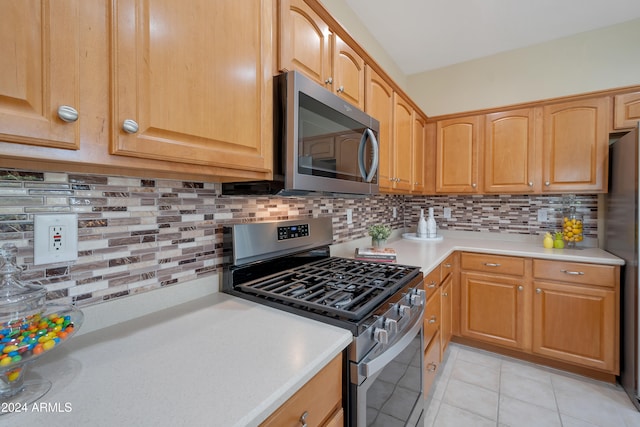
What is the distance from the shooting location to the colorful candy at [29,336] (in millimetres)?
521

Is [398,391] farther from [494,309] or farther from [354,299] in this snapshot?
[494,309]

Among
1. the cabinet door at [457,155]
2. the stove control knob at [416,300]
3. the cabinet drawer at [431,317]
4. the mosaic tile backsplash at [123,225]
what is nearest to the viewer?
the mosaic tile backsplash at [123,225]

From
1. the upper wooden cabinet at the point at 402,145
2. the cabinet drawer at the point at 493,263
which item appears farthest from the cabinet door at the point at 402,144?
the cabinet drawer at the point at 493,263

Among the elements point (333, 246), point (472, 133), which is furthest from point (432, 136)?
point (333, 246)

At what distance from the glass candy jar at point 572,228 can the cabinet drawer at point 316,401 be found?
99.5 inches

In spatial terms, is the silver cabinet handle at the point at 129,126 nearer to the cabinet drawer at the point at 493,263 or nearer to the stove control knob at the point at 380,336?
the stove control knob at the point at 380,336

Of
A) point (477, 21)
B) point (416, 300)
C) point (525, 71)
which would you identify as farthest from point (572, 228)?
point (416, 300)

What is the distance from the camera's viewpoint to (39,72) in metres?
0.51

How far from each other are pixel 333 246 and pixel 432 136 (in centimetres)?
170

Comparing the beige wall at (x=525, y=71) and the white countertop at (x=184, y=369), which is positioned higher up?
the beige wall at (x=525, y=71)

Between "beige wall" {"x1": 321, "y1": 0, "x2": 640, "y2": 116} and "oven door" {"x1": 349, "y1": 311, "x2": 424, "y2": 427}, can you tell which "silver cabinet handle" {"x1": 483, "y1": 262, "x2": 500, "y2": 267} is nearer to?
"oven door" {"x1": 349, "y1": 311, "x2": 424, "y2": 427}

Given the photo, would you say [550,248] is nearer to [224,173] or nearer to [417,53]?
[417,53]

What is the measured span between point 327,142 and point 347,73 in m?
0.52

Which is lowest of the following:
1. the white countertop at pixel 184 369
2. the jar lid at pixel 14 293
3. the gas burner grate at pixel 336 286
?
the white countertop at pixel 184 369
